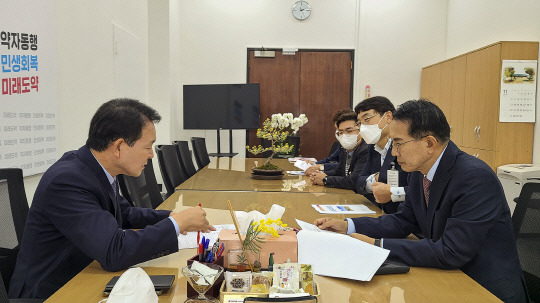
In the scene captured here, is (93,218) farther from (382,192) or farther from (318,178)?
(318,178)

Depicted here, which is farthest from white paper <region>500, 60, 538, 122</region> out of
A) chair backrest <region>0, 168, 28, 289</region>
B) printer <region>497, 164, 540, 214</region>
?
chair backrest <region>0, 168, 28, 289</region>

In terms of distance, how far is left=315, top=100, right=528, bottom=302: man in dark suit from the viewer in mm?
1592

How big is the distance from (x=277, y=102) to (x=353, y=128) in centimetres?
416

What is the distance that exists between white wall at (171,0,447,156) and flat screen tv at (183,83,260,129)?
58 centimetres

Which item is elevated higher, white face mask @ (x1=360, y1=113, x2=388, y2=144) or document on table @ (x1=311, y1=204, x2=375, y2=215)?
white face mask @ (x1=360, y1=113, x2=388, y2=144)

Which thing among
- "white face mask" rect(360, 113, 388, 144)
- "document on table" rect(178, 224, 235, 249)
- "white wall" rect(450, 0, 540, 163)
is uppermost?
"white wall" rect(450, 0, 540, 163)

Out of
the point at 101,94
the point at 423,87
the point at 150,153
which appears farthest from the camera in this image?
the point at 423,87

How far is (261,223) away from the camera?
147 cm

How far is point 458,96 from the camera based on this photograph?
257 inches

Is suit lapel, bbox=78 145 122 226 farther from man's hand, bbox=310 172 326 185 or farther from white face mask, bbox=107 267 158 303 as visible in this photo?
man's hand, bbox=310 172 326 185

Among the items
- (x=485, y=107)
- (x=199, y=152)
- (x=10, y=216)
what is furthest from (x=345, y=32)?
(x=10, y=216)

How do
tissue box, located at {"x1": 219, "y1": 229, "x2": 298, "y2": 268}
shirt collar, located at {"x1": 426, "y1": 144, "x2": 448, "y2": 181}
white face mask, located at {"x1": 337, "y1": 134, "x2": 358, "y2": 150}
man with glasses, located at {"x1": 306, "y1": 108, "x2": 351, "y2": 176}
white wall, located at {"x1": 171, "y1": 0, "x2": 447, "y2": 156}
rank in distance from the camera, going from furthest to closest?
white wall, located at {"x1": 171, "y1": 0, "x2": 447, "y2": 156} → man with glasses, located at {"x1": 306, "y1": 108, "x2": 351, "y2": 176} → white face mask, located at {"x1": 337, "y1": 134, "x2": 358, "y2": 150} → shirt collar, located at {"x1": 426, "y1": 144, "x2": 448, "y2": 181} → tissue box, located at {"x1": 219, "y1": 229, "x2": 298, "y2": 268}

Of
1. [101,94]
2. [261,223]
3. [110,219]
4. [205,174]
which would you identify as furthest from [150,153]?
[101,94]

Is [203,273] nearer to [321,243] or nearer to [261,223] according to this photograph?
[261,223]
